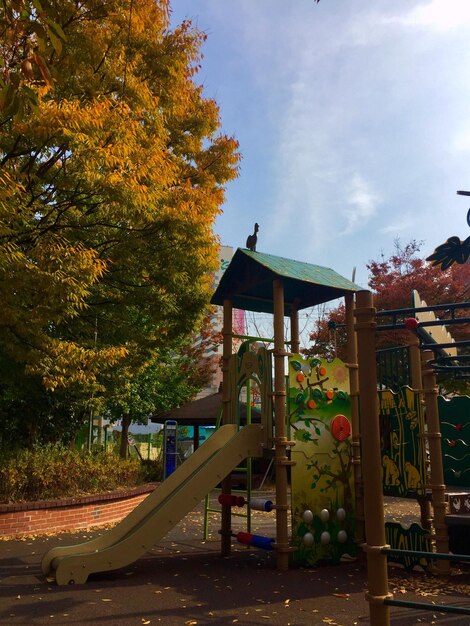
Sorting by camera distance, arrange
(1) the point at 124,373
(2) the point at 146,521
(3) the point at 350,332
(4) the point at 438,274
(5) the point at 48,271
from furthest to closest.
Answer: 1. (4) the point at 438,274
2. (1) the point at 124,373
3. (3) the point at 350,332
4. (5) the point at 48,271
5. (2) the point at 146,521

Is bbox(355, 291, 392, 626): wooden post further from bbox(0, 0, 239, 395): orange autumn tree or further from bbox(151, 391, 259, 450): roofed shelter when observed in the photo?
bbox(151, 391, 259, 450): roofed shelter

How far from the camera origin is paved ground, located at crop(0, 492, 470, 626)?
5.00 meters

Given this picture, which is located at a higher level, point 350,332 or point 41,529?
point 350,332

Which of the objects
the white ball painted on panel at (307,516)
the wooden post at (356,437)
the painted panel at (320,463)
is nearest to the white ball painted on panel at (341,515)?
the painted panel at (320,463)

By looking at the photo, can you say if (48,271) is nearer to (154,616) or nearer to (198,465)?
(198,465)

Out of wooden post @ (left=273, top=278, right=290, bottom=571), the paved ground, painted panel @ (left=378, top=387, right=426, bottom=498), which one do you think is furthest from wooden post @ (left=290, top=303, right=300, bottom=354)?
the paved ground

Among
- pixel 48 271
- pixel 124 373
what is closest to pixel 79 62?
pixel 48 271

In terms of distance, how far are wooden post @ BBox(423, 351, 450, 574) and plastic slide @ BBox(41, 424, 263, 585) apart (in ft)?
7.36

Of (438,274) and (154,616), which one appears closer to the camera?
(154,616)

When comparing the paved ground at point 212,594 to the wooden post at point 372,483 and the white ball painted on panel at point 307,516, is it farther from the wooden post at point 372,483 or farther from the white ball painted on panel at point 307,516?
the wooden post at point 372,483

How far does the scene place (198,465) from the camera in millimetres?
7867

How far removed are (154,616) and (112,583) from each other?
4.78ft

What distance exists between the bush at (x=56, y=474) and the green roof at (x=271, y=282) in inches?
177

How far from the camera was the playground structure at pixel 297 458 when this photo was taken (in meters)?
6.68
